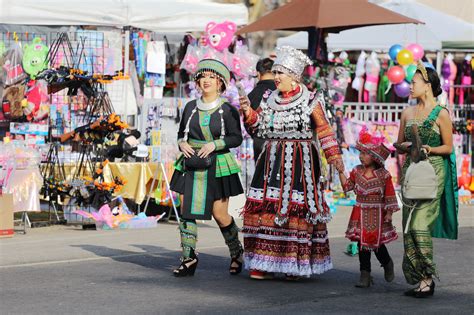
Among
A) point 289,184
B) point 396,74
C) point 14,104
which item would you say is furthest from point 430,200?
point 396,74

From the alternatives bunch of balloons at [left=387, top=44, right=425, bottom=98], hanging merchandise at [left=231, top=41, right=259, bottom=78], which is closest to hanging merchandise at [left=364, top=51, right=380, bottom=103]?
bunch of balloons at [left=387, top=44, right=425, bottom=98]

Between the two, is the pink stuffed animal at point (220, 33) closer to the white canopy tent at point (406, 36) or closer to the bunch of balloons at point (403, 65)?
the bunch of balloons at point (403, 65)

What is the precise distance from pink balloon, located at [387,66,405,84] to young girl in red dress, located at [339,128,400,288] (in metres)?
10.7

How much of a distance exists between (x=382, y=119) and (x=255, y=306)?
37.7ft

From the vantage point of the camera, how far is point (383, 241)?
9469 millimetres

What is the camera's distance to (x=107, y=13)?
54.2 feet

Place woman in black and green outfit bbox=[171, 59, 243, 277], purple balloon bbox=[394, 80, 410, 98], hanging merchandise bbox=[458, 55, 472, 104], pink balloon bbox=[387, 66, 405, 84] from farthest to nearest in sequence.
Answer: hanging merchandise bbox=[458, 55, 472, 104] → purple balloon bbox=[394, 80, 410, 98] → pink balloon bbox=[387, 66, 405, 84] → woman in black and green outfit bbox=[171, 59, 243, 277]

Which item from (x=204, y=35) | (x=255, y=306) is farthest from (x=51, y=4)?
(x=255, y=306)

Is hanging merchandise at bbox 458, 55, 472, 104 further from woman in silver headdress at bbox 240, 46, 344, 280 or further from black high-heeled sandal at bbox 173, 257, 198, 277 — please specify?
black high-heeled sandal at bbox 173, 257, 198, 277

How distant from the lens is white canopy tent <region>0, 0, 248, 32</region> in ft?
53.5

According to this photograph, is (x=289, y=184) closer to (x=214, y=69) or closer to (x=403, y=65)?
(x=214, y=69)

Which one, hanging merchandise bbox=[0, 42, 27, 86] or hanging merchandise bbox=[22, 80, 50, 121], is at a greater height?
hanging merchandise bbox=[0, 42, 27, 86]

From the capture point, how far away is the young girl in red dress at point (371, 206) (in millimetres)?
9492

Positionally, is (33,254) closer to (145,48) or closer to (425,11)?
(145,48)
